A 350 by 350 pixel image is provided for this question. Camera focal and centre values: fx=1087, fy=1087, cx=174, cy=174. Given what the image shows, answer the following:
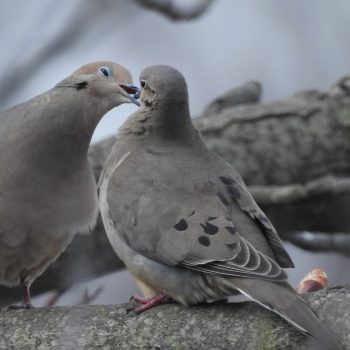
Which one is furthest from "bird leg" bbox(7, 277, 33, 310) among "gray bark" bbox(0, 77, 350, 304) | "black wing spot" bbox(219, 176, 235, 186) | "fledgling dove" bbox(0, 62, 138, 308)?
"black wing spot" bbox(219, 176, 235, 186)

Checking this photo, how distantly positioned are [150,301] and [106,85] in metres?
1.00

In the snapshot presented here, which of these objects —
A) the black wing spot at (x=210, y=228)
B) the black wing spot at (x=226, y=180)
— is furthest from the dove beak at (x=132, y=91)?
the black wing spot at (x=210, y=228)

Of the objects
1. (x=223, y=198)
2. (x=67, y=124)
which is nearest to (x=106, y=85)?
(x=67, y=124)

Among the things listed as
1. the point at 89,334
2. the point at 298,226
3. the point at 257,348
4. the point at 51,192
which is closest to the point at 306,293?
the point at 257,348

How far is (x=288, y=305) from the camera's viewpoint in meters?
2.95

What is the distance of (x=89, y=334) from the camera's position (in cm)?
327

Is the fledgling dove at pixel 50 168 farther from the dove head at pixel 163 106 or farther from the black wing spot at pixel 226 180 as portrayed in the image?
the black wing spot at pixel 226 180

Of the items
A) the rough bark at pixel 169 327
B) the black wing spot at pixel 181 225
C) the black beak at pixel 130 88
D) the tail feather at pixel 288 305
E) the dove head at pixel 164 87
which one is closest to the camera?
the tail feather at pixel 288 305

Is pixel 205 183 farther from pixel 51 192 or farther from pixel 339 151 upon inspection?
pixel 339 151

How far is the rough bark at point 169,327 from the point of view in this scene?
9.76ft

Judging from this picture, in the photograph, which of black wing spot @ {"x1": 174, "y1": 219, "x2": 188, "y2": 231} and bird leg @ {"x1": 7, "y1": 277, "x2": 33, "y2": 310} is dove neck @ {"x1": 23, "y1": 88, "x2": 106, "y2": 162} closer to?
bird leg @ {"x1": 7, "y1": 277, "x2": 33, "y2": 310}

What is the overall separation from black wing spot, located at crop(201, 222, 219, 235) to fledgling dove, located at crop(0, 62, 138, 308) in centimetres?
77

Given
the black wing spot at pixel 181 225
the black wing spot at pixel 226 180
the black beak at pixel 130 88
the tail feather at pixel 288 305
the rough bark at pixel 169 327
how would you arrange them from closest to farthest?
the tail feather at pixel 288 305
the rough bark at pixel 169 327
the black wing spot at pixel 181 225
the black wing spot at pixel 226 180
the black beak at pixel 130 88

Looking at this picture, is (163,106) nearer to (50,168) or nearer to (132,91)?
(132,91)
